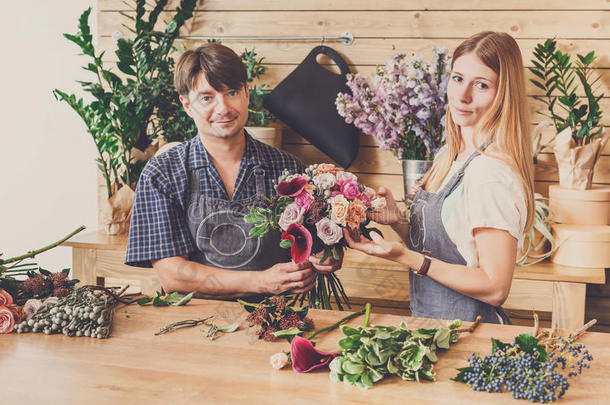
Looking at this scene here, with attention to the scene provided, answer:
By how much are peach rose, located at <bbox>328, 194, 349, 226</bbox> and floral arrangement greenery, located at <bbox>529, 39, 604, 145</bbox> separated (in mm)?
1462

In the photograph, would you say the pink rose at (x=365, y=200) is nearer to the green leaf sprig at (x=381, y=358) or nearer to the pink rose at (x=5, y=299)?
the green leaf sprig at (x=381, y=358)

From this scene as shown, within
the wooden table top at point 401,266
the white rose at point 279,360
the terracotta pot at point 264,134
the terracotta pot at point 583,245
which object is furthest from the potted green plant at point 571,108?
the white rose at point 279,360

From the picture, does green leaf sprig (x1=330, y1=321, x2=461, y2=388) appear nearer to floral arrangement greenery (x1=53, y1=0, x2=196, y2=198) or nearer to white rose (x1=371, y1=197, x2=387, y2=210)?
white rose (x1=371, y1=197, x2=387, y2=210)

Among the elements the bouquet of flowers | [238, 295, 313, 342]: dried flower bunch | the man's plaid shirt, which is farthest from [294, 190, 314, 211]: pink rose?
the man's plaid shirt

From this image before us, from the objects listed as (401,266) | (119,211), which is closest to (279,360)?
(401,266)

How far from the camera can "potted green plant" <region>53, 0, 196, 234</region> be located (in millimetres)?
2729

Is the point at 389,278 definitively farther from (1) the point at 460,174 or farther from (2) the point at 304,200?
(2) the point at 304,200

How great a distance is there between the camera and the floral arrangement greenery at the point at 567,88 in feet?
7.92

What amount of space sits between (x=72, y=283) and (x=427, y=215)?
99cm

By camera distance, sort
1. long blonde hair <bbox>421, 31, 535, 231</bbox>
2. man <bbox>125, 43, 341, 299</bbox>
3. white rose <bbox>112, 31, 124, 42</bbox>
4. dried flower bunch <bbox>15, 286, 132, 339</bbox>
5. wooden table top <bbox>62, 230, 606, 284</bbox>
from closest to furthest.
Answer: dried flower bunch <bbox>15, 286, 132, 339</bbox> < long blonde hair <bbox>421, 31, 535, 231</bbox> < man <bbox>125, 43, 341, 299</bbox> < wooden table top <bbox>62, 230, 606, 284</bbox> < white rose <bbox>112, 31, 124, 42</bbox>

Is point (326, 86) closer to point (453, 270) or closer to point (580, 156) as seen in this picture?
point (580, 156)

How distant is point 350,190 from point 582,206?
1381 millimetres

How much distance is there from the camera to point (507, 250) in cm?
145

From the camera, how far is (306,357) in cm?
116
